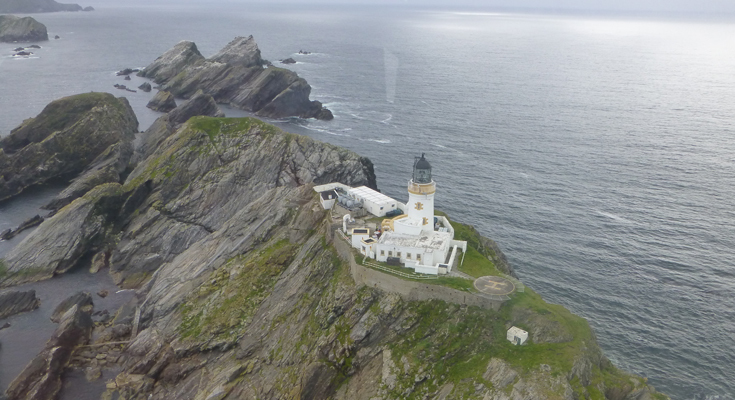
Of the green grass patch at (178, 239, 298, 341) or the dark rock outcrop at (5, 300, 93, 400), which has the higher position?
the green grass patch at (178, 239, 298, 341)

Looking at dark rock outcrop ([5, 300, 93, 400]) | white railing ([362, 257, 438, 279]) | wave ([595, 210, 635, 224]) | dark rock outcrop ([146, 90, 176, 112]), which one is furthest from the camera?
dark rock outcrop ([146, 90, 176, 112])

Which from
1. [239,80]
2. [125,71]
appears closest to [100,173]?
[239,80]

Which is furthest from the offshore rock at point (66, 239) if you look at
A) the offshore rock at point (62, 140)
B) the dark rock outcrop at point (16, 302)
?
the offshore rock at point (62, 140)

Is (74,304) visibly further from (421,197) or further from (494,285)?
(494,285)

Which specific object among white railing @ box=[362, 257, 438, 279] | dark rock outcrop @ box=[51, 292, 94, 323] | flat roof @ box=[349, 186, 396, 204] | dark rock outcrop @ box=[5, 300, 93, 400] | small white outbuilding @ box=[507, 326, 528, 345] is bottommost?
dark rock outcrop @ box=[51, 292, 94, 323]

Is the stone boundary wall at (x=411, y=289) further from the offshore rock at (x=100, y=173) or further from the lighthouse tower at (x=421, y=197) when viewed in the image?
the offshore rock at (x=100, y=173)

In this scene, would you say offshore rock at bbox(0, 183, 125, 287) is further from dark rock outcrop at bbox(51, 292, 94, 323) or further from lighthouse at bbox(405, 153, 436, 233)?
lighthouse at bbox(405, 153, 436, 233)

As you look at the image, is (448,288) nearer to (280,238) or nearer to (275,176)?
(280,238)

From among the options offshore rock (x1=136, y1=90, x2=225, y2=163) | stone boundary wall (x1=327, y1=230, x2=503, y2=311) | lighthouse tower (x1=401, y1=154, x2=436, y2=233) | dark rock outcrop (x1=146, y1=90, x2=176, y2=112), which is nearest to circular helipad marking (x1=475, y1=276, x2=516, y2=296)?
stone boundary wall (x1=327, y1=230, x2=503, y2=311)
